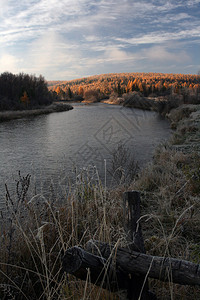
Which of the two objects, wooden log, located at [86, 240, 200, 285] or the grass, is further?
the grass

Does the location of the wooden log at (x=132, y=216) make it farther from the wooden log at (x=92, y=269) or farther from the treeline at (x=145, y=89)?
the treeline at (x=145, y=89)

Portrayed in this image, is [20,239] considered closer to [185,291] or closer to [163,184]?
[185,291]

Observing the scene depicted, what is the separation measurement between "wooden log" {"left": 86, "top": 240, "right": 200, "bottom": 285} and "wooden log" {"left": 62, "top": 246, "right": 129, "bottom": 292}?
68 millimetres

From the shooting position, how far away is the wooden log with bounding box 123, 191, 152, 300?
1756 millimetres

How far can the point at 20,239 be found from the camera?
311 centimetres

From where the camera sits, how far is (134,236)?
1915 millimetres

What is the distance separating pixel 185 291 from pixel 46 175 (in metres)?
7.09

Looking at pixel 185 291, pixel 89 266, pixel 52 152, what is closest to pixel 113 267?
pixel 89 266

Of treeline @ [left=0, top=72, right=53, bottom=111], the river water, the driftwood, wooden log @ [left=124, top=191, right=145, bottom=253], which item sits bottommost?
the river water

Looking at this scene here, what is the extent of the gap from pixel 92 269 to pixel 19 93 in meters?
52.1

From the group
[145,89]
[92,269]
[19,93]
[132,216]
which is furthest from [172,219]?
[145,89]

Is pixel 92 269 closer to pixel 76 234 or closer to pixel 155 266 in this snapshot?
pixel 155 266

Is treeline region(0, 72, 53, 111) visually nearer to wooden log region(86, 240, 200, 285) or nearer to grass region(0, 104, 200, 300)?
grass region(0, 104, 200, 300)

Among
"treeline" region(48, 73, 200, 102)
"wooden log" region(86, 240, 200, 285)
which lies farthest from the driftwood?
"treeline" region(48, 73, 200, 102)
